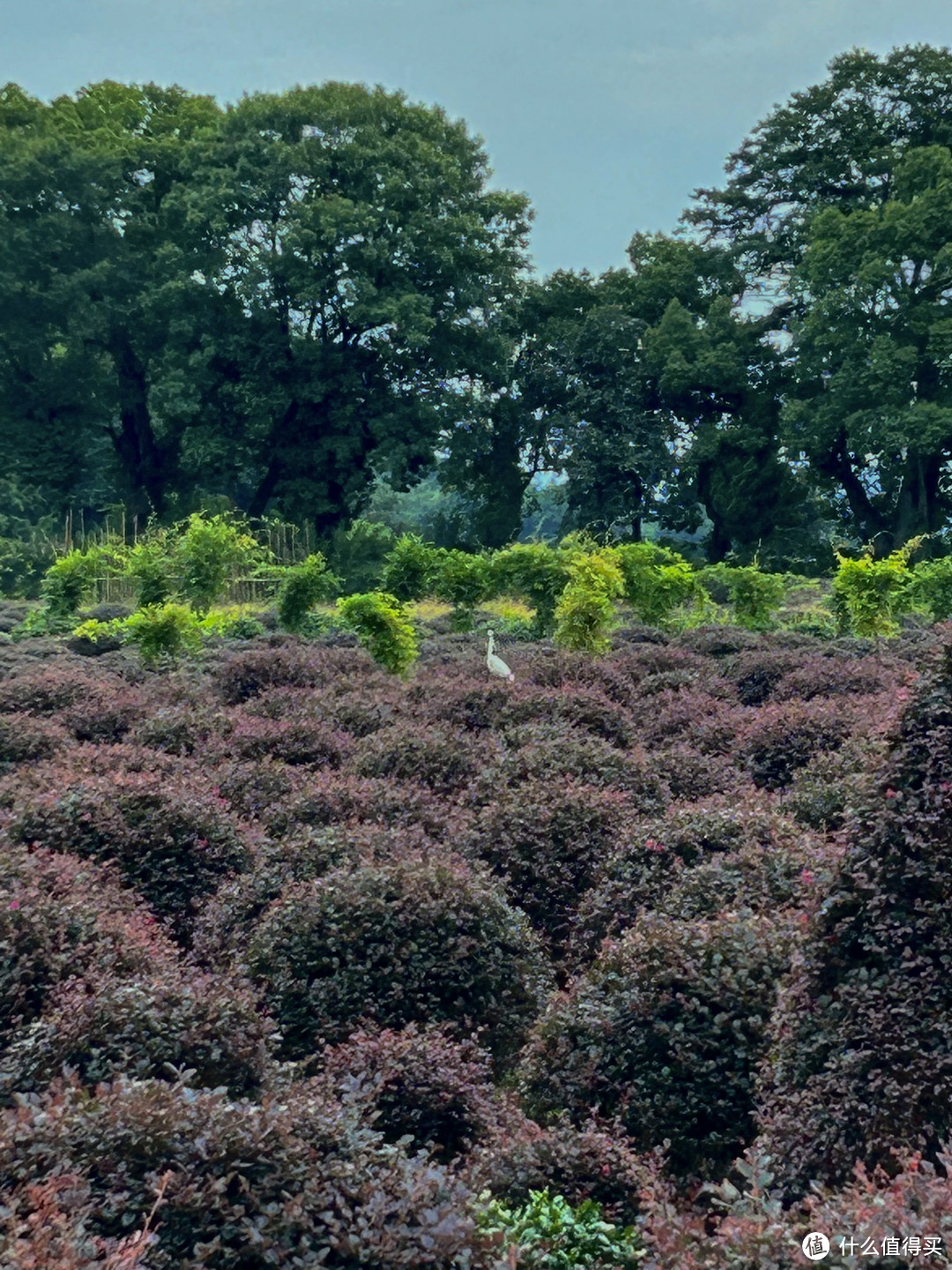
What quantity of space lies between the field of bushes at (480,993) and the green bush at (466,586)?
31.4 ft

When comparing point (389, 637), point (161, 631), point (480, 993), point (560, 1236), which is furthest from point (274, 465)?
point (560, 1236)

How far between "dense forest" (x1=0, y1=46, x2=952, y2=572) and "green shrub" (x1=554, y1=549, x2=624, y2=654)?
17447mm

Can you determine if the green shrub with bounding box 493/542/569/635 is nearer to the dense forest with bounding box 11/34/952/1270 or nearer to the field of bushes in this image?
the dense forest with bounding box 11/34/952/1270

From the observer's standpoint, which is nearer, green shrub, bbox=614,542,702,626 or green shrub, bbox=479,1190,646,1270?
green shrub, bbox=479,1190,646,1270

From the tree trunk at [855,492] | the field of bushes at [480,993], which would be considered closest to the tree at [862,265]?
the tree trunk at [855,492]

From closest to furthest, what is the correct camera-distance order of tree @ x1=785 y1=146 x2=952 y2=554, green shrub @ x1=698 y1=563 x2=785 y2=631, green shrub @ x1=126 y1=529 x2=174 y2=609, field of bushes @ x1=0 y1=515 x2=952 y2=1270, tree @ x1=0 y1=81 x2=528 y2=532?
1. field of bushes @ x1=0 y1=515 x2=952 y2=1270
2. green shrub @ x1=126 y1=529 x2=174 y2=609
3. green shrub @ x1=698 y1=563 x2=785 y2=631
4. tree @ x1=785 y1=146 x2=952 y2=554
5. tree @ x1=0 y1=81 x2=528 y2=532

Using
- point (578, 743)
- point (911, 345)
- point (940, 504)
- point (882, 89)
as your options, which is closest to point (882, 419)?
point (911, 345)

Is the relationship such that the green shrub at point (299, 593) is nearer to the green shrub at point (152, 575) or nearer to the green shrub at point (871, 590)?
the green shrub at point (152, 575)

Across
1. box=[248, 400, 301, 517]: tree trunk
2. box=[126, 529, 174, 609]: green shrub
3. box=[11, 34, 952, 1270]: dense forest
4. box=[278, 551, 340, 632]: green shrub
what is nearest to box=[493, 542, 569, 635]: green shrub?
box=[11, 34, 952, 1270]: dense forest

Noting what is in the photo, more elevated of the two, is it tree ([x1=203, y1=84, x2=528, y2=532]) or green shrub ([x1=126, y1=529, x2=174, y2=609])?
tree ([x1=203, y1=84, x2=528, y2=532])

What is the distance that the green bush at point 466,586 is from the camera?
686 inches

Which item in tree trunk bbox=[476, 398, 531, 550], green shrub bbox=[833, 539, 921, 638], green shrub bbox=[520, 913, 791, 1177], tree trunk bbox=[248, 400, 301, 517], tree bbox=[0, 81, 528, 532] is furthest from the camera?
tree trunk bbox=[476, 398, 531, 550]

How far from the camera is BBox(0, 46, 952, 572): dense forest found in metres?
30.9

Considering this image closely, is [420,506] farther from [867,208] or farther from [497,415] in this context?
[867,208]
